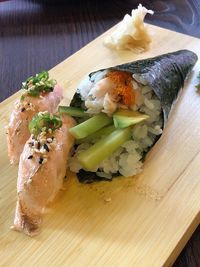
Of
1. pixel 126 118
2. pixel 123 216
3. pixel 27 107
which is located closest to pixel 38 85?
pixel 27 107

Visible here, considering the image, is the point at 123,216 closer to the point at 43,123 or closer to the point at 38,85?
the point at 43,123

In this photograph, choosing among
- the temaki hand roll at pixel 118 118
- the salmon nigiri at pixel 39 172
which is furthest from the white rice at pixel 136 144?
the salmon nigiri at pixel 39 172

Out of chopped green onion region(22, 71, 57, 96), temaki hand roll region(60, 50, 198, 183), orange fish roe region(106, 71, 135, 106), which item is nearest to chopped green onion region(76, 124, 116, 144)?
temaki hand roll region(60, 50, 198, 183)

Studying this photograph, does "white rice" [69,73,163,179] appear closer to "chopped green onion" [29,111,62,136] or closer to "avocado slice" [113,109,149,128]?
"avocado slice" [113,109,149,128]

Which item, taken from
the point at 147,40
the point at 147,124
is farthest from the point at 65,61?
the point at 147,124

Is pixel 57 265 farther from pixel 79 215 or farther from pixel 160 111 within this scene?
pixel 160 111

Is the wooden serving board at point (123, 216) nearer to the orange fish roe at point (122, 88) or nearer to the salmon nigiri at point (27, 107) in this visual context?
the salmon nigiri at point (27, 107)
